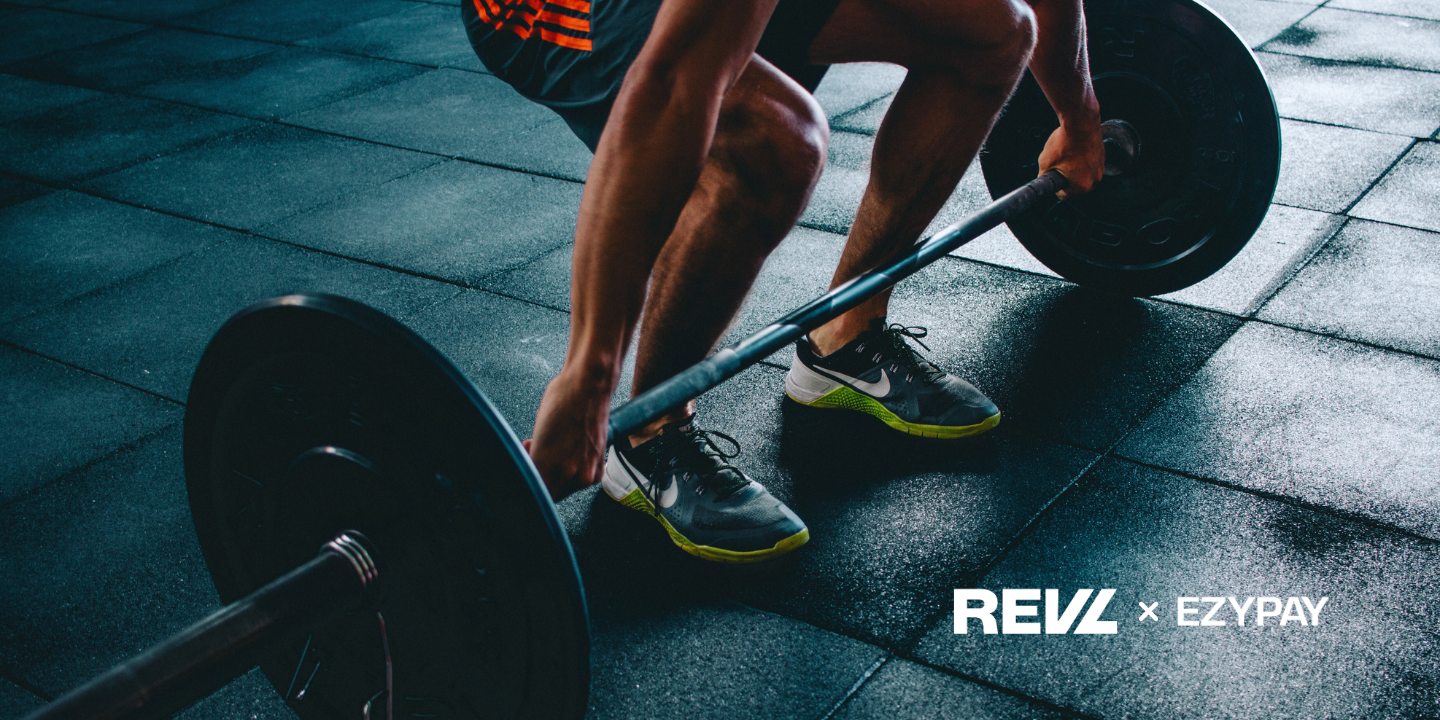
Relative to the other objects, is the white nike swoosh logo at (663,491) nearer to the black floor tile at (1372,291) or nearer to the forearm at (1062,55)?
the forearm at (1062,55)

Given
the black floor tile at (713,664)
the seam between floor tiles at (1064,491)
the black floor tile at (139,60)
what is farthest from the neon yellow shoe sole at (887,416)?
the black floor tile at (139,60)

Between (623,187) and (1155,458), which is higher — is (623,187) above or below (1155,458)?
above

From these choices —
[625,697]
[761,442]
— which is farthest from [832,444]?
[625,697]

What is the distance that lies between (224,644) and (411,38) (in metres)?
4.93

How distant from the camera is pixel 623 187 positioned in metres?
1.33

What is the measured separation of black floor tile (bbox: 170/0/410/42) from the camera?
5.72 meters

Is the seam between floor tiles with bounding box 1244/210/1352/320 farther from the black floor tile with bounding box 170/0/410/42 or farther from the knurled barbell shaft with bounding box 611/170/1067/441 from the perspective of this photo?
the black floor tile with bounding box 170/0/410/42

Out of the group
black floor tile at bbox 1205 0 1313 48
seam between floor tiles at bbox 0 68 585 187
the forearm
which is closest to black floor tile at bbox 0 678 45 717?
the forearm

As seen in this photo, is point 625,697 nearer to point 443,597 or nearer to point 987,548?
point 443,597

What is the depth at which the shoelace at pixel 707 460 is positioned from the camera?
1863mm

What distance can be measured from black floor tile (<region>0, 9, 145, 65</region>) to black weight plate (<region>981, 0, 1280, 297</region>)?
5.45 m

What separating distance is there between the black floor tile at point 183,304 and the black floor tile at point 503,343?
0.11m

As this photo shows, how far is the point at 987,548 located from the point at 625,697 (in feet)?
2.26

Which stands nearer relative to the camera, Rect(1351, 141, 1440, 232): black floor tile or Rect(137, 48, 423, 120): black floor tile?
Rect(1351, 141, 1440, 232): black floor tile
